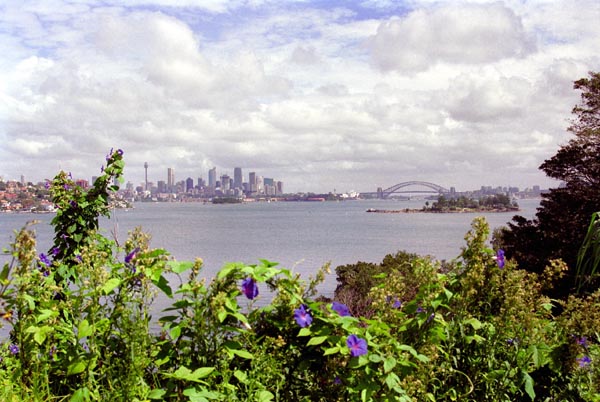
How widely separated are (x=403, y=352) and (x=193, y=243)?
2213 inches

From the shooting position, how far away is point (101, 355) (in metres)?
2.35

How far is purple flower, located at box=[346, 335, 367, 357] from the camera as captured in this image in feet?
6.92

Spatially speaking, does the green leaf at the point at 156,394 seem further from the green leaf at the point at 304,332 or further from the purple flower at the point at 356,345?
the purple flower at the point at 356,345

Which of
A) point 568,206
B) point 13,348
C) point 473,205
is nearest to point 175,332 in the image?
point 13,348

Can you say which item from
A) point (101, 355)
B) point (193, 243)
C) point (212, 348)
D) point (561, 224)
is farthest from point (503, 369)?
point (193, 243)

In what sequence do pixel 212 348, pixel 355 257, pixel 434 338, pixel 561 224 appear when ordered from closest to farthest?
pixel 212 348
pixel 434 338
pixel 561 224
pixel 355 257

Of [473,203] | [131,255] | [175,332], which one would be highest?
[131,255]

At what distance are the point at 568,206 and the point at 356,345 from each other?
1244 centimetres

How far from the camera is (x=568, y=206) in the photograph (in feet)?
42.7

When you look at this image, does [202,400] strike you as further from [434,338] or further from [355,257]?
[355,257]

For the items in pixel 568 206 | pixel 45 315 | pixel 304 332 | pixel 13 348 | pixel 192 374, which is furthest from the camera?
pixel 568 206

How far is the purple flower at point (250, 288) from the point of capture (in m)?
2.17

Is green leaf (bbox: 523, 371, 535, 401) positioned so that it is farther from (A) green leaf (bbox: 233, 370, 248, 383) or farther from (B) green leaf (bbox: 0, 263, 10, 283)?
(B) green leaf (bbox: 0, 263, 10, 283)

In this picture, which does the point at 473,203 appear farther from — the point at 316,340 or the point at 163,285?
the point at 163,285
